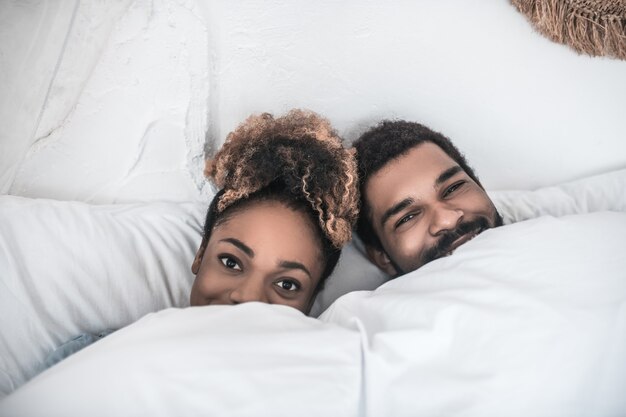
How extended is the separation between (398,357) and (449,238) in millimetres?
359

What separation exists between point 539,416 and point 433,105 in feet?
2.63

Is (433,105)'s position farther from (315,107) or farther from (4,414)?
(4,414)

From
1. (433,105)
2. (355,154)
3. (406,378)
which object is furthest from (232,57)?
(406,378)

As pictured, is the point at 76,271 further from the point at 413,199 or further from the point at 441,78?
the point at 441,78

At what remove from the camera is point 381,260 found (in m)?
1.03

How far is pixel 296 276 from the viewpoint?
81 cm

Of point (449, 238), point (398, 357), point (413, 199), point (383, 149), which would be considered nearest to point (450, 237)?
point (449, 238)

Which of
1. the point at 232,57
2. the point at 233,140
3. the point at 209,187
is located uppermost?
the point at 232,57

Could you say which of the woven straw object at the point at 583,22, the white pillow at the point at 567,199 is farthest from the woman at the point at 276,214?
the woven straw object at the point at 583,22

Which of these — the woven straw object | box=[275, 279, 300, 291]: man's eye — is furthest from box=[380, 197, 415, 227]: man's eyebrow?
the woven straw object

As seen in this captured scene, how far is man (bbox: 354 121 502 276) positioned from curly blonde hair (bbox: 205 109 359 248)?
0.07 metres

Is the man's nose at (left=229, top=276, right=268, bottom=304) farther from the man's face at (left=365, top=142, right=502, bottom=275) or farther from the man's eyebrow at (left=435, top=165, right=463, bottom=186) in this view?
Result: the man's eyebrow at (left=435, top=165, right=463, bottom=186)

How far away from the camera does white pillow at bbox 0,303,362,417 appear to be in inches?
19.1

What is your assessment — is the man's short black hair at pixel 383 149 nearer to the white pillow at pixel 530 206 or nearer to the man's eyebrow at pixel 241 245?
the white pillow at pixel 530 206
